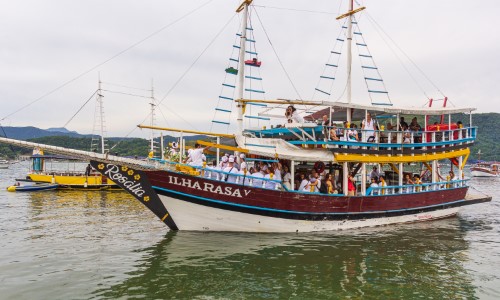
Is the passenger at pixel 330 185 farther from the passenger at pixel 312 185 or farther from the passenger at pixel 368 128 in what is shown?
the passenger at pixel 368 128

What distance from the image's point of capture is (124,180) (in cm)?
1161

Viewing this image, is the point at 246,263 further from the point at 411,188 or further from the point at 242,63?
the point at 411,188

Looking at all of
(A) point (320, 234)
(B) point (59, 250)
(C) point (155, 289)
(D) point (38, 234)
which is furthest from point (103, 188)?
(C) point (155, 289)

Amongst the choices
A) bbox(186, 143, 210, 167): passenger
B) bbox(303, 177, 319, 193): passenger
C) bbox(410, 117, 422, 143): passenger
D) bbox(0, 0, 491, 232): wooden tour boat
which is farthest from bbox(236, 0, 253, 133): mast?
bbox(410, 117, 422, 143): passenger

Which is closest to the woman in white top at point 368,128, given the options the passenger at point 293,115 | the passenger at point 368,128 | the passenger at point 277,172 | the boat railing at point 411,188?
the passenger at point 368,128

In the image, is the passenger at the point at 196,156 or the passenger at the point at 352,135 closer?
the passenger at the point at 196,156

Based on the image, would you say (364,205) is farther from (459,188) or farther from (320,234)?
(459,188)

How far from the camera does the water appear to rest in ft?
25.9

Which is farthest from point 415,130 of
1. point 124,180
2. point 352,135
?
point 124,180

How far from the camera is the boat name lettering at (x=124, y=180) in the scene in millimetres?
11492

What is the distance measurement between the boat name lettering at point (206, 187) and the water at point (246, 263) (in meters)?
1.46

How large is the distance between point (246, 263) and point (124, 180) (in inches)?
187

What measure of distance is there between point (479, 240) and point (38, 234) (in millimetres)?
15814

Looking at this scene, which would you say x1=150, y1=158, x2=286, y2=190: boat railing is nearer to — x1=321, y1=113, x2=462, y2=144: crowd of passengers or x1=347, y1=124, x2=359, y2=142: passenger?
x1=321, y1=113, x2=462, y2=144: crowd of passengers
